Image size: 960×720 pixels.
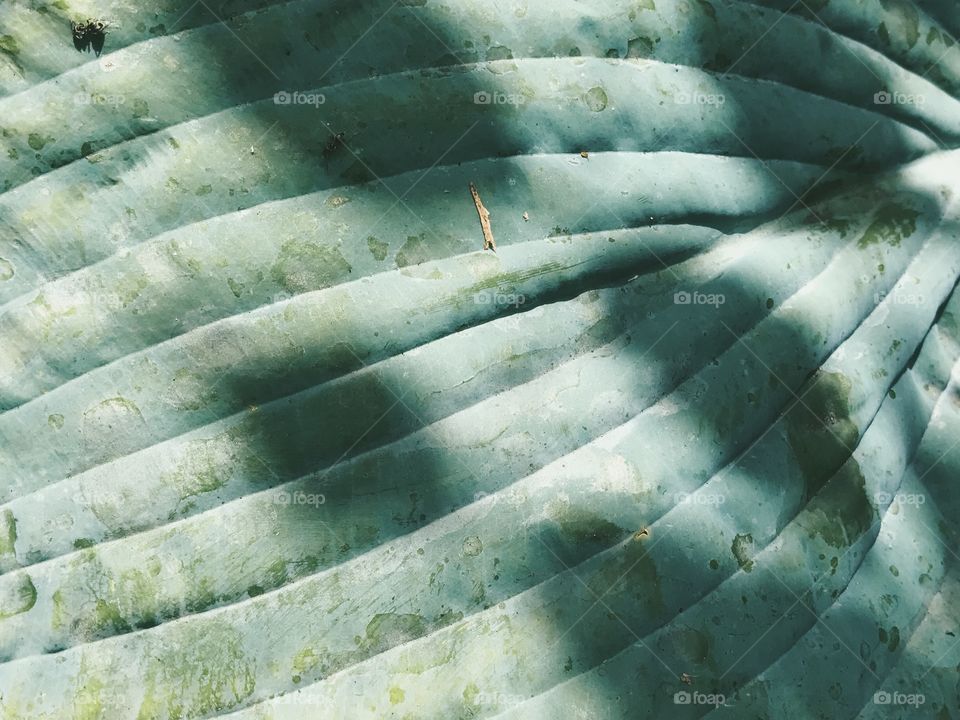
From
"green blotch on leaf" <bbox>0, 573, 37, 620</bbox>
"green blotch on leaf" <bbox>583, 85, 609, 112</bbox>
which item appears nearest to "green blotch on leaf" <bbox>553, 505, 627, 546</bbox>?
"green blotch on leaf" <bbox>583, 85, 609, 112</bbox>

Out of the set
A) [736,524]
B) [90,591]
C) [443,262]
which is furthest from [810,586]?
[90,591]

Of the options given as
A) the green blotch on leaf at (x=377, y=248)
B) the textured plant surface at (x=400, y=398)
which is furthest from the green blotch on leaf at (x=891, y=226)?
the green blotch on leaf at (x=377, y=248)

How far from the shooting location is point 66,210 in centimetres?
121

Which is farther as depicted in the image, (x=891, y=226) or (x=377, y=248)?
(x=891, y=226)

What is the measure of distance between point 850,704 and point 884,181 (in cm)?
79

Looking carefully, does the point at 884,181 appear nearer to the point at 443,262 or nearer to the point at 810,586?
the point at 810,586

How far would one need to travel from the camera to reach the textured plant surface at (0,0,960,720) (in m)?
1.21

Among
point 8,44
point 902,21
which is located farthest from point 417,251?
point 902,21

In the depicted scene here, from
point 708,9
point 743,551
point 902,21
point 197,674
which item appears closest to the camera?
point 197,674

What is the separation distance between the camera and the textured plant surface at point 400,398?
1.21 m

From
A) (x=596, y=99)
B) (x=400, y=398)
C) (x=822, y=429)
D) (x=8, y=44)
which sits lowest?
(x=822, y=429)

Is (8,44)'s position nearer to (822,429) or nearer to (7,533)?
(7,533)

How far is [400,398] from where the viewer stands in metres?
1.24

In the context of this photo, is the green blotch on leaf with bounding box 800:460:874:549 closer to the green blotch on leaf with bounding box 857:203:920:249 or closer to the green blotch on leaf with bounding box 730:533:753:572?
the green blotch on leaf with bounding box 730:533:753:572
